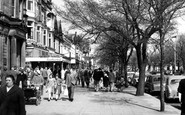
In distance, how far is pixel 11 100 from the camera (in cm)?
634

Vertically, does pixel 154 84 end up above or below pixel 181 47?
below

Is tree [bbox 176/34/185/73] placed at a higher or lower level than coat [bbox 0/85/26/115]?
higher

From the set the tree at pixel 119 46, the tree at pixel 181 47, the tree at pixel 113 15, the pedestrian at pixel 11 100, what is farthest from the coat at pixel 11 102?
the tree at pixel 181 47

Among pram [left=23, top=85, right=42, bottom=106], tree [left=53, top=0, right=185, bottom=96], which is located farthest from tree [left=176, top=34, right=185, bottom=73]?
pram [left=23, top=85, right=42, bottom=106]

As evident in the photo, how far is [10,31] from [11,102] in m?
22.7

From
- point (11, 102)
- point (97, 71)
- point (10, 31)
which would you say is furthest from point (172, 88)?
point (10, 31)

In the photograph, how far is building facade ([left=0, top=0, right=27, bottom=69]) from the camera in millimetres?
26219

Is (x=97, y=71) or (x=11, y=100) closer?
(x=11, y=100)

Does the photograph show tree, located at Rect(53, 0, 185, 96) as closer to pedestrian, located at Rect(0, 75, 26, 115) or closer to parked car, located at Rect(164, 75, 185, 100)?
parked car, located at Rect(164, 75, 185, 100)

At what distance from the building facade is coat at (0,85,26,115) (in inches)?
796

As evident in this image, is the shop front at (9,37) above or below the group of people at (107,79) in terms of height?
above

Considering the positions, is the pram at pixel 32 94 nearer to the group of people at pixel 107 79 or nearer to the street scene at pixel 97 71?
the street scene at pixel 97 71

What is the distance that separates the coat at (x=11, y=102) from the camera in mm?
6320

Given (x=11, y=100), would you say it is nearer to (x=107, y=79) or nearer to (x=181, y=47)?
(x=107, y=79)
